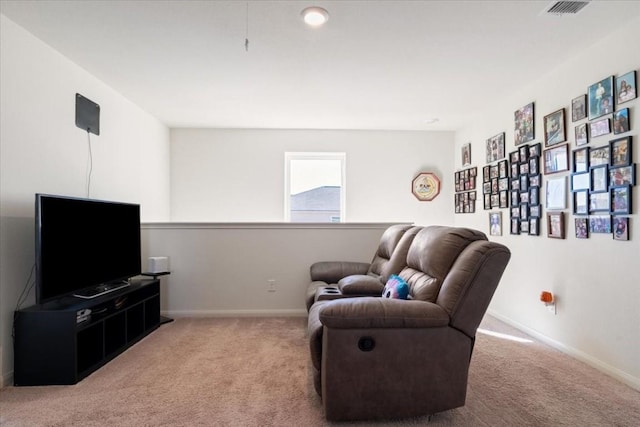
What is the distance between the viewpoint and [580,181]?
2822mm

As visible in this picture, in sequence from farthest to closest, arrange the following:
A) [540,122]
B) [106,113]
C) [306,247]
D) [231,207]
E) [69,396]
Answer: [231,207], [306,247], [106,113], [540,122], [69,396]

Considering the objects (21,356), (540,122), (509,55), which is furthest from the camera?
(540,122)

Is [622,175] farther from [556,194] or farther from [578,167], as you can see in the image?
[556,194]

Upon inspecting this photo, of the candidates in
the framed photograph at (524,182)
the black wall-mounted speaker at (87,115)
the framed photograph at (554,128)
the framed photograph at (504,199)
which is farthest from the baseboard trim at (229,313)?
the framed photograph at (554,128)

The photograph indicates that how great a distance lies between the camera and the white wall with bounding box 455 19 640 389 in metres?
2.41

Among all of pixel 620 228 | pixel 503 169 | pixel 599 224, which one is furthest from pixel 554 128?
pixel 620 228

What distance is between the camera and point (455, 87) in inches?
145

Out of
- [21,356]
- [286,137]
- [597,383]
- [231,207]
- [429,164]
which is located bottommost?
[597,383]

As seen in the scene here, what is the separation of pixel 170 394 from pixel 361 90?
3.18 meters

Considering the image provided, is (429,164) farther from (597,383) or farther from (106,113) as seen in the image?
(106,113)

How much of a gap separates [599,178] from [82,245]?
3.90 metres

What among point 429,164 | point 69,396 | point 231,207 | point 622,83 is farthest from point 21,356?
point 429,164

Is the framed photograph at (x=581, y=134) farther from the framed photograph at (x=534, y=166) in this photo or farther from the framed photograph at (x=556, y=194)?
the framed photograph at (x=534, y=166)

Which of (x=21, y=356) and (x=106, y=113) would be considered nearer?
(x=21, y=356)
